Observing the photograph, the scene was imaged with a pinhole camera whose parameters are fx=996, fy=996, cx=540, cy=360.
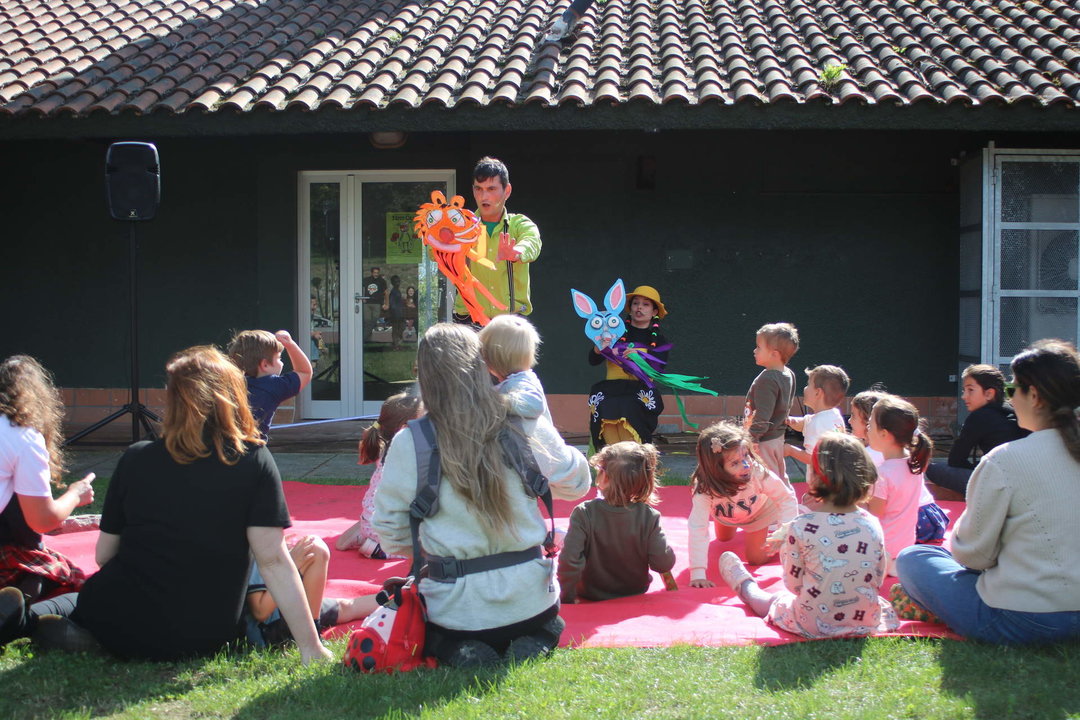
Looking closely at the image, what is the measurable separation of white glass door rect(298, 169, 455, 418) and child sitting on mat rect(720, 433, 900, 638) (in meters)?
5.90

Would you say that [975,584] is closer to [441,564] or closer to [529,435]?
[529,435]

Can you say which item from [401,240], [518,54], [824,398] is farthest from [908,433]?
[401,240]

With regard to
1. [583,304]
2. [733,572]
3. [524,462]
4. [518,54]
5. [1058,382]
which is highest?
[518,54]

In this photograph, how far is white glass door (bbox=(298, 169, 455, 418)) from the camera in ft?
29.6

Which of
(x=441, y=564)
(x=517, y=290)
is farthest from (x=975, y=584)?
(x=517, y=290)

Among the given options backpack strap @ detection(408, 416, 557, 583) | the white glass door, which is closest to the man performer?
backpack strap @ detection(408, 416, 557, 583)

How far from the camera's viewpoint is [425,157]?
8703 millimetres

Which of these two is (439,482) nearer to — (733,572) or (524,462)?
(524,462)

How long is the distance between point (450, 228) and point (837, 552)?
3.04 m

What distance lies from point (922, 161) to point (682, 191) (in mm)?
1930

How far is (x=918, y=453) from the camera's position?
162 inches

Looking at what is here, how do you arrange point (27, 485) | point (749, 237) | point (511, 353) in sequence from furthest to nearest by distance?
point (749, 237) → point (511, 353) → point (27, 485)

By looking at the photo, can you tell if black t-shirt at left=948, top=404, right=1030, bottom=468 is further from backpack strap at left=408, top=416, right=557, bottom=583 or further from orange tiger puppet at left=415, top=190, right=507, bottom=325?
backpack strap at left=408, top=416, right=557, bottom=583

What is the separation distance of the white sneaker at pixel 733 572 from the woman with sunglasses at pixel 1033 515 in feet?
3.09
